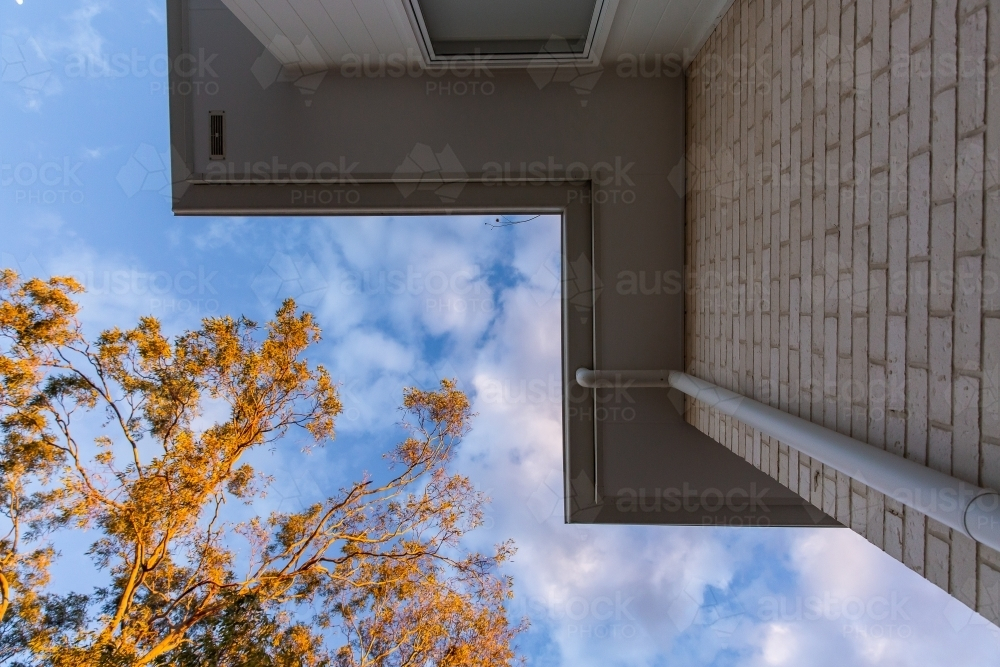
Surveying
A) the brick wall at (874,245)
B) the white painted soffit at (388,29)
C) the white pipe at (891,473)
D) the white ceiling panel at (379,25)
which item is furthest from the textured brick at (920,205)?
the white ceiling panel at (379,25)

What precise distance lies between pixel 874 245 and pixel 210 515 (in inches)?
195

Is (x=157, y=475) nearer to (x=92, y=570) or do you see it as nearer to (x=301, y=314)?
(x=92, y=570)

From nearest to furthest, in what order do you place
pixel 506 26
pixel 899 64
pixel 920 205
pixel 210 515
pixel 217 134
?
pixel 920 205 < pixel 899 64 < pixel 506 26 < pixel 217 134 < pixel 210 515

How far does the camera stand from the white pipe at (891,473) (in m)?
1.21

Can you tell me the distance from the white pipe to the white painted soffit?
104 inches

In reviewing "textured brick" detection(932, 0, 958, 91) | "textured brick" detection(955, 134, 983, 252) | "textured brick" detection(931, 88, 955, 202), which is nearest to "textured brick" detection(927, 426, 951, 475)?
"textured brick" detection(955, 134, 983, 252)

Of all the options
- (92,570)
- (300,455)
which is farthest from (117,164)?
(92,570)

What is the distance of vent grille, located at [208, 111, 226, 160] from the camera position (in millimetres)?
3793

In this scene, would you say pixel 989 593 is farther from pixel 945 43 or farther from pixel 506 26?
A: pixel 506 26

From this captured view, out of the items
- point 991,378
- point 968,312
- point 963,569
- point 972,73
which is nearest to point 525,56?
point 972,73

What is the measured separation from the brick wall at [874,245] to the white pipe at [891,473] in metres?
0.08

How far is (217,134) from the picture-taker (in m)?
3.80

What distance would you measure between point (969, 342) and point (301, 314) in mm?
4497

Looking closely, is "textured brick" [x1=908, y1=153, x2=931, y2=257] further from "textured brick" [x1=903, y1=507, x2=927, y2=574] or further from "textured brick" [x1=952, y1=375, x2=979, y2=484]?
"textured brick" [x1=903, y1=507, x2=927, y2=574]
